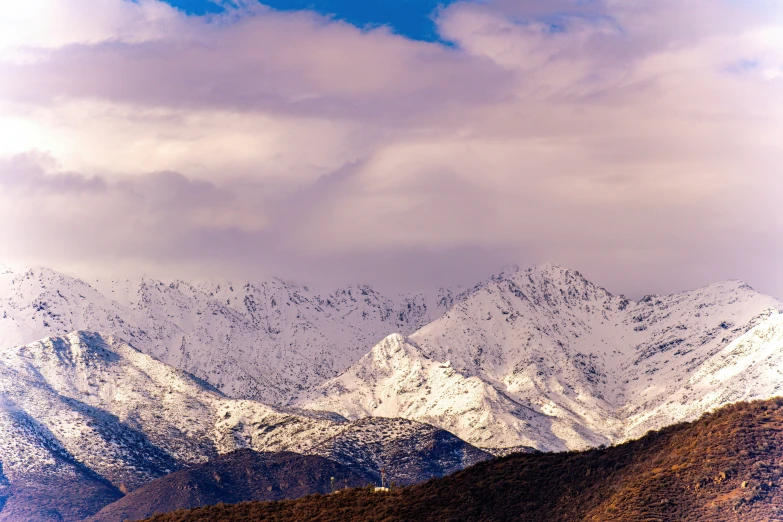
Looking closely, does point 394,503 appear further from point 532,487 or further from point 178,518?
point 178,518

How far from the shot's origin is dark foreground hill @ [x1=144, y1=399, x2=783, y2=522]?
13350 cm

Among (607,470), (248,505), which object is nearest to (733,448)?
(607,470)

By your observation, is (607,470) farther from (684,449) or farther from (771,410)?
(771,410)

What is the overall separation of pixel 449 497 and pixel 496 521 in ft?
34.9

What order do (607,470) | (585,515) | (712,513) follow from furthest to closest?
(607,470) → (585,515) → (712,513)

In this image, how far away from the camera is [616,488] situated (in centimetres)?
14338

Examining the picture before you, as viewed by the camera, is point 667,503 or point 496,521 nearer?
point 667,503

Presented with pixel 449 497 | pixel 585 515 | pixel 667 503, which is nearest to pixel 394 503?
pixel 449 497

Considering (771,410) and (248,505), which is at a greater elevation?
(771,410)

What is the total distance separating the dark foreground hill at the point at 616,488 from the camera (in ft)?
438

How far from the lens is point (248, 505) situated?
170m

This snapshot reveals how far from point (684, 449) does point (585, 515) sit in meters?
14.7

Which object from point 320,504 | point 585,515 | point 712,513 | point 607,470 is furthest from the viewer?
point 320,504

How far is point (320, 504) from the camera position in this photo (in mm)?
163625
